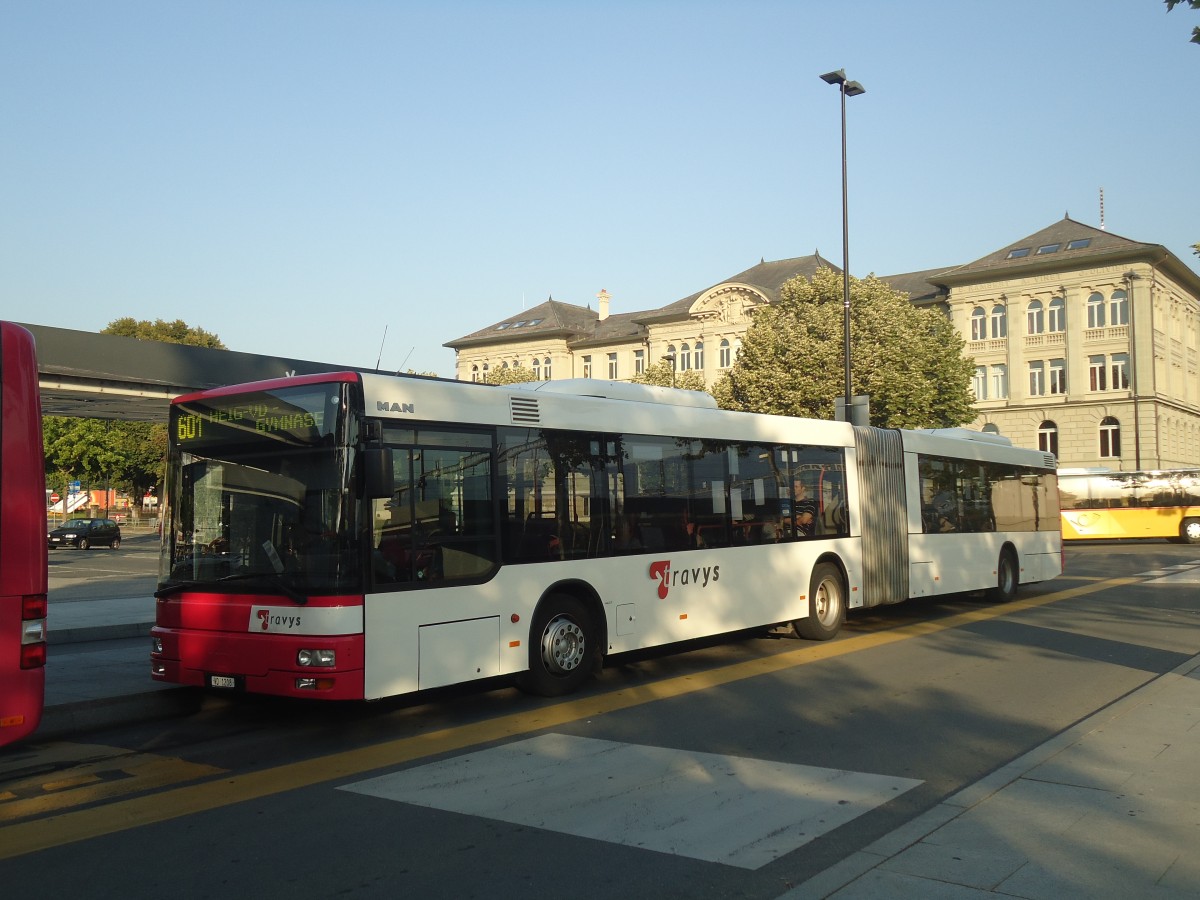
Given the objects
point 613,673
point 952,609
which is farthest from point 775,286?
point 613,673

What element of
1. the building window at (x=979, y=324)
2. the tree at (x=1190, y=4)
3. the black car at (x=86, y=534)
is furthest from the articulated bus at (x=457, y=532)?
the building window at (x=979, y=324)

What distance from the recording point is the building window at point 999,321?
6838 centimetres

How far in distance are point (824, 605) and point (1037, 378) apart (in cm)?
5850

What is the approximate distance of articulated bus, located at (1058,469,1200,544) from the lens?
43.1 meters

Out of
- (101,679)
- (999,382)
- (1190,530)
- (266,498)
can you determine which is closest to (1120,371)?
(999,382)

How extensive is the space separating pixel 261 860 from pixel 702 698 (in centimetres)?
520

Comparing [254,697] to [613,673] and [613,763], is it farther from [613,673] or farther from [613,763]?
Result: [613,763]

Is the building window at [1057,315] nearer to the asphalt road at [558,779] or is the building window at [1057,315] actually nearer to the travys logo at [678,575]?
the asphalt road at [558,779]

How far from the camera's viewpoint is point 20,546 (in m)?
6.33

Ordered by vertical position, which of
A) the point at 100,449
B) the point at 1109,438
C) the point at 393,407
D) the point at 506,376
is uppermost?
the point at 506,376

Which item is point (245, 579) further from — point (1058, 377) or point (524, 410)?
point (1058, 377)

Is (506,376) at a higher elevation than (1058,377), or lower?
higher

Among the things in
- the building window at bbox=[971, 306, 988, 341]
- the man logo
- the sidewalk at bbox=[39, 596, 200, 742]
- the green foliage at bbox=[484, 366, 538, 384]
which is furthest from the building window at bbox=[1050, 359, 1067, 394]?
the man logo

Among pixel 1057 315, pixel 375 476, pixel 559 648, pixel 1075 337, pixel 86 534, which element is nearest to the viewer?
pixel 375 476
